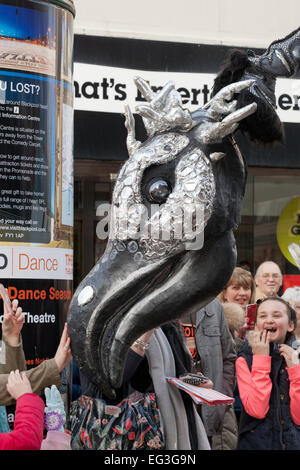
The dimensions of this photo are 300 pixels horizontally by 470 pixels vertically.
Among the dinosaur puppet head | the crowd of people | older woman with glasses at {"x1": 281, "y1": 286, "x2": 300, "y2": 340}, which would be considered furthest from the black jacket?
the dinosaur puppet head

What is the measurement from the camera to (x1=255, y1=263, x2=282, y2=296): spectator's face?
6.35m

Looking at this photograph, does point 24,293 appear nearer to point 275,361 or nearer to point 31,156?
point 31,156

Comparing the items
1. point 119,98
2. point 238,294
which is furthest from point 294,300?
point 119,98

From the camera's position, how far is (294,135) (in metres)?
7.31

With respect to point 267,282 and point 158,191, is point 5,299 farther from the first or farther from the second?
point 267,282

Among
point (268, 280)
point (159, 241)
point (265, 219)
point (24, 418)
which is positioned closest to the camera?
point (159, 241)

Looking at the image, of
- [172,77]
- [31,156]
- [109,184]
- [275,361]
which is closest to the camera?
[31,156]

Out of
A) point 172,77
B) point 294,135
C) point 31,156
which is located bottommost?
point 31,156

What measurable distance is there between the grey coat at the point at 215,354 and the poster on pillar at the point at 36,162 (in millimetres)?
2039

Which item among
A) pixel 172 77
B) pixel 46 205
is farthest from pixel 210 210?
pixel 172 77

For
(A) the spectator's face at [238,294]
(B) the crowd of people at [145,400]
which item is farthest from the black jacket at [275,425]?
(A) the spectator's face at [238,294]

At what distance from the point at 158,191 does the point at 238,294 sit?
3.90 meters

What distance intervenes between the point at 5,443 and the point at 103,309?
809mm

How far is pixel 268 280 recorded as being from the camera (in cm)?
636
